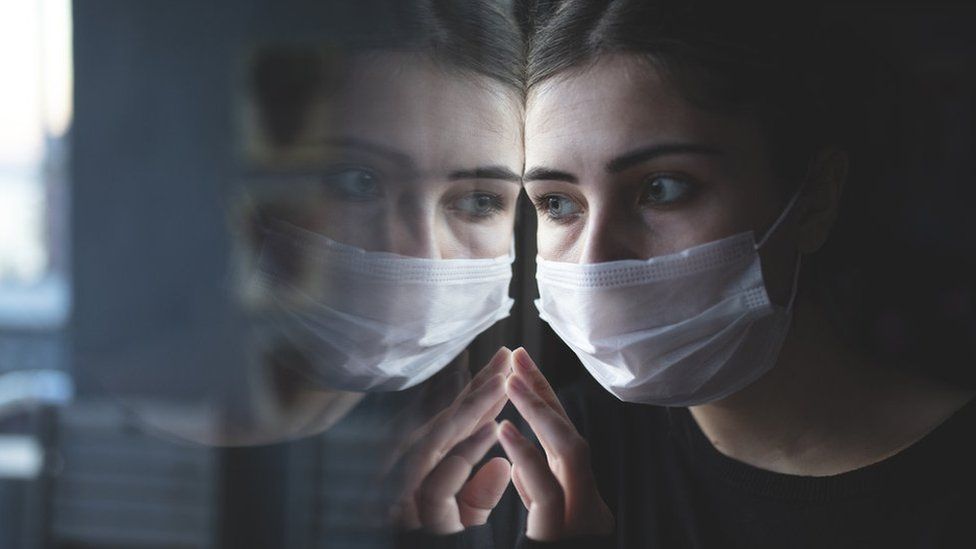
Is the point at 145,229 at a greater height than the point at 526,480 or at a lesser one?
greater

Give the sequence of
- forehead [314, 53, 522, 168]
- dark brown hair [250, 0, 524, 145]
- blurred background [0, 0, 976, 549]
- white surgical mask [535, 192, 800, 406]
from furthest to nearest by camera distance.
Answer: white surgical mask [535, 192, 800, 406] < forehead [314, 53, 522, 168] < dark brown hair [250, 0, 524, 145] < blurred background [0, 0, 976, 549]

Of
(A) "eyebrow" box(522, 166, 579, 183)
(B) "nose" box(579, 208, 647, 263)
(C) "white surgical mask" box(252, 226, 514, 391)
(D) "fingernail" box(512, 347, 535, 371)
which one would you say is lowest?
(D) "fingernail" box(512, 347, 535, 371)

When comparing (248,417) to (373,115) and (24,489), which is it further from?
(373,115)

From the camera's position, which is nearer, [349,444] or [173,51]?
[173,51]

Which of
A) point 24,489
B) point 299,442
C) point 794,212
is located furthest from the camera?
point 794,212

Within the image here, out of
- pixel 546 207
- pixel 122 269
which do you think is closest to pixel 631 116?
pixel 546 207

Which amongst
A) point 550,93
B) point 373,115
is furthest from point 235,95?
point 550,93

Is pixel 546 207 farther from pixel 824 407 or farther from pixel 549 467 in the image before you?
pixel 824 407

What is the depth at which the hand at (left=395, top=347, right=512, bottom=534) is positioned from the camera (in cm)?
98

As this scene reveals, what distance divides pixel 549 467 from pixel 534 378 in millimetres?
110

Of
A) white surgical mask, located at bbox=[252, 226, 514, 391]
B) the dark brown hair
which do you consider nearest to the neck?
white surgical mask, located at bbox=[252, 226, 514, 391]

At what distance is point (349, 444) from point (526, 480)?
0.85ft

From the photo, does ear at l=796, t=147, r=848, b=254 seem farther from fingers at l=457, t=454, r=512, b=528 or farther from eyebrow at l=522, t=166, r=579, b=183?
fingers at l=457, t=454, r=512, b=528

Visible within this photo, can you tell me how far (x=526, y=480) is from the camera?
100 cm
